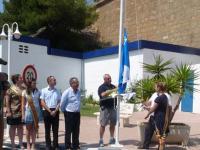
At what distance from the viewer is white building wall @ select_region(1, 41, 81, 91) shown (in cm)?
2294

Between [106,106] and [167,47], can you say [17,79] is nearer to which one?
[106,106]

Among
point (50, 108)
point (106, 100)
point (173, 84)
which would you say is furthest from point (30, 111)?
point (173, 84)

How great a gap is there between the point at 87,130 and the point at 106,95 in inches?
145

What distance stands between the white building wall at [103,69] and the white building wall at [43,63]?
34.9 inches

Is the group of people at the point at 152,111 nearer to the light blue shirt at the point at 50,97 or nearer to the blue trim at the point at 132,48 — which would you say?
the light blue shirt at the point at 50,97

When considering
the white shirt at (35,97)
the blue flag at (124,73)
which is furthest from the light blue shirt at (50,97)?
the blue flag at (124,73)

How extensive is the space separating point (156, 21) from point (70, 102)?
19.3m

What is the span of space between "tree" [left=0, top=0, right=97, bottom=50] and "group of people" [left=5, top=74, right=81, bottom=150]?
19895 millimetres

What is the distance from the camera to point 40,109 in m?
10.4

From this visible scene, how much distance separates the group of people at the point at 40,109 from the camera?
33.2 feet

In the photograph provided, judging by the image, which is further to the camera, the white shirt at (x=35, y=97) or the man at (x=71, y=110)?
the man at (x=71, y=110)

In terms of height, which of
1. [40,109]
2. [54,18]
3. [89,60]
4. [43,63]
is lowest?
[40,109]

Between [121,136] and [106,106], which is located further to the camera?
[121,136]

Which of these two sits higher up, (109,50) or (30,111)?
(109,50)
